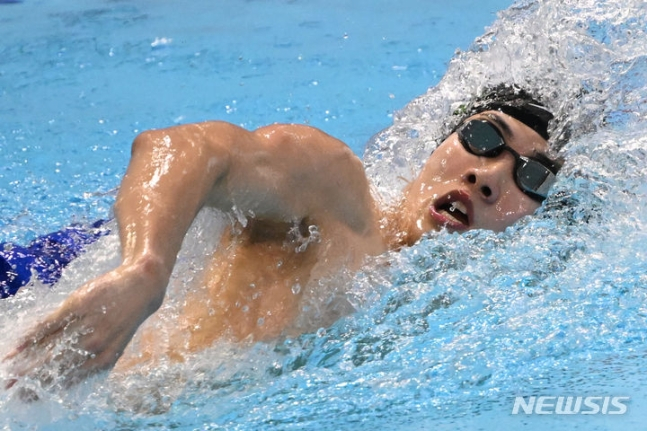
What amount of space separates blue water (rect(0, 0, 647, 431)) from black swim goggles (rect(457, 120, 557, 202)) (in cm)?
9

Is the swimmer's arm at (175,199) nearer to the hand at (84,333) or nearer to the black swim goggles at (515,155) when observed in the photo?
the hand at (84,333)

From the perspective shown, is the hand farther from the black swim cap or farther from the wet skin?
the black swim cap

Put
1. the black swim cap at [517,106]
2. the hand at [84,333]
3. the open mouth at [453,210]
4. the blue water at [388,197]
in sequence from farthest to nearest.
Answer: the black swim cap at [517,106] → the open mouth at [453,210] → the blue water at [388,197] → the hand at [84,333]

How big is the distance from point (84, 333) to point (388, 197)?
4.32ft

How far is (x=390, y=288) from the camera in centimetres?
188

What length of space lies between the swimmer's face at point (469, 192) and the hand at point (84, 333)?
2.98ft

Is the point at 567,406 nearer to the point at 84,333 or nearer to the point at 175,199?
the point at 175,199

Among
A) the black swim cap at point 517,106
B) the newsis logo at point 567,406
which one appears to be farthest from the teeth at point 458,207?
the newsis logo at point 567,406

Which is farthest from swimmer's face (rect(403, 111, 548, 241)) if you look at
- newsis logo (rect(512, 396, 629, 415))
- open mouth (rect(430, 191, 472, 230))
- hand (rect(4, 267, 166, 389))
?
hand (rect(4, 267, 166, 389))

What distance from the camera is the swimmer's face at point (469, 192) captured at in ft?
6.51

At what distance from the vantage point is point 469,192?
6.56ft

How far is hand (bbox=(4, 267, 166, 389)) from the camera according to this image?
112 centimetres

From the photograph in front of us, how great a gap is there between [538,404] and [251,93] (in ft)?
7.70

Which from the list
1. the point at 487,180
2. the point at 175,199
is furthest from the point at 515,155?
the point at 175,199
